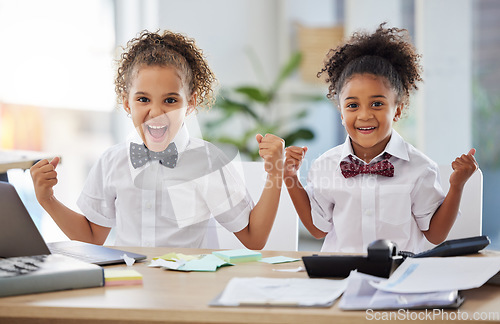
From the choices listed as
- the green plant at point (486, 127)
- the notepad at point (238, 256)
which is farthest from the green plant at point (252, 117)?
the notepad at point (238, 256)

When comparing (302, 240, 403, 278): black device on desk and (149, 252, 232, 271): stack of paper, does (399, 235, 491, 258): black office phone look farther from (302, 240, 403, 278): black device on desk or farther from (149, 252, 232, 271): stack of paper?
(149, 252, 232, 271): stack of paper

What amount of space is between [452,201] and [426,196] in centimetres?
9

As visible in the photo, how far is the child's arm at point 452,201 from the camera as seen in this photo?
148cm

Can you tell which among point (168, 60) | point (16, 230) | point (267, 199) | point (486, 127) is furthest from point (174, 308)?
point (486, 127)

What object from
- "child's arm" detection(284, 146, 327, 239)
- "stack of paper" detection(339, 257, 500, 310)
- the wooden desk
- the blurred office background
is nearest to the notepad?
the wooden desk

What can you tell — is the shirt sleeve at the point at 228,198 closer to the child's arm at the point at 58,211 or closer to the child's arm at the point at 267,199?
the child's arm at the point at 267,199

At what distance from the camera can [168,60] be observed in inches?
65.1

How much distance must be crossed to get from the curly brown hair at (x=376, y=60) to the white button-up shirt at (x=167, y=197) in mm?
434

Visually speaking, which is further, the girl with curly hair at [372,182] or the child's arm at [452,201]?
the girl with curly hair at [372,182]

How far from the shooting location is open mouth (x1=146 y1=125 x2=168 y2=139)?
5.32ft

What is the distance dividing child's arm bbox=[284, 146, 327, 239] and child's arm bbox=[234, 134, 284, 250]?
0.09 m

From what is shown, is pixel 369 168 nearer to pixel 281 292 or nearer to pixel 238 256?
pixel 238 256

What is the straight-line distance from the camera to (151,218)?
1657 millimetres

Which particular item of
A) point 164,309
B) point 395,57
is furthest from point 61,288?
point 395,57
